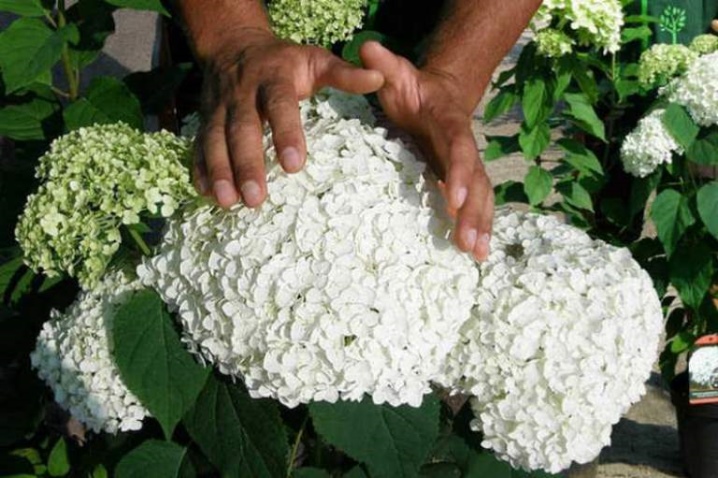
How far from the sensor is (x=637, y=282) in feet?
4.33

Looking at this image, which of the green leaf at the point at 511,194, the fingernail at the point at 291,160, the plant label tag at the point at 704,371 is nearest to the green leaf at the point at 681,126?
the green leaf at the point at 511,194

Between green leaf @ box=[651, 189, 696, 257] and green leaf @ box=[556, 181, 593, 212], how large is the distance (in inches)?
8.3

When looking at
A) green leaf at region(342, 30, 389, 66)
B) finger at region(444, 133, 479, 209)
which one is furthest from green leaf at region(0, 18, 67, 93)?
finger at region(444, 133, 479, 209)

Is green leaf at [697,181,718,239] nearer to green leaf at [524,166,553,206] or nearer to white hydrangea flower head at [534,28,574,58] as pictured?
green leaf at [524,166,553,206]

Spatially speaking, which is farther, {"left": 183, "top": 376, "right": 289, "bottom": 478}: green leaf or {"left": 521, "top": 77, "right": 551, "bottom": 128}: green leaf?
{"left": 521, "top": 77, "right": 551, "bottom": 128}: green leaf

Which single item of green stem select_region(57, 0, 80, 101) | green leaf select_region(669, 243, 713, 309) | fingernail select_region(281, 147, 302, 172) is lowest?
green leaf select_region(669, 243, 713, 309)

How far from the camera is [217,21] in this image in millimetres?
1584

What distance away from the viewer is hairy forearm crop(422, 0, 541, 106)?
1.60 meters

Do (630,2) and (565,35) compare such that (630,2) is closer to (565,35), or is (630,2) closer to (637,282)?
(565,35)

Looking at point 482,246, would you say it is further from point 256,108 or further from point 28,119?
point 28,119

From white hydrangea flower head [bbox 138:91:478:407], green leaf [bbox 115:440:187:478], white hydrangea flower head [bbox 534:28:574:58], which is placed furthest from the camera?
white hydrangea flower head [bbox 534:28:574:58]

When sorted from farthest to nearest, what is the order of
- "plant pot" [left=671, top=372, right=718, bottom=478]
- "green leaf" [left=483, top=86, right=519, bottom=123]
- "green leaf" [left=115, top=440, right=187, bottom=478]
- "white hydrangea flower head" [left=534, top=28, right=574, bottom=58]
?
1. "plant pot" [left=671, top=372, right=718, bottom=478]
2. "green leaf" [left=483, top=86, right=519, bottom=123]
3. "white hydrangea flower head" [left=534, top=28, right=574, bottom=58]
4. "green leaf" [left=115, top=440, right=187, bottom=478]

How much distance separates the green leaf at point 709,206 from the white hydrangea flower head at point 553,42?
1.93 feet

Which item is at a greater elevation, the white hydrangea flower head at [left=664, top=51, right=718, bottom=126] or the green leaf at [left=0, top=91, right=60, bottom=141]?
the green leaf at [left=0, top=91, right=60, bottom=141]
